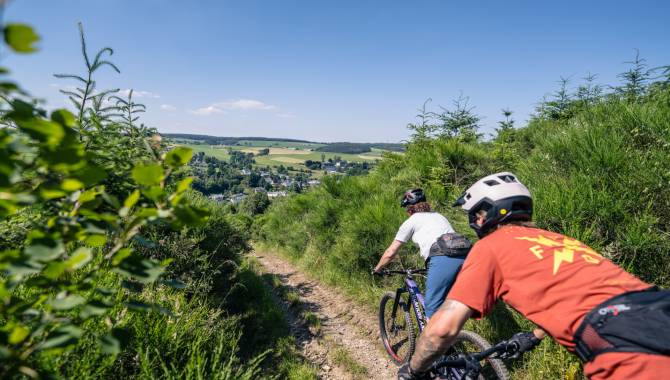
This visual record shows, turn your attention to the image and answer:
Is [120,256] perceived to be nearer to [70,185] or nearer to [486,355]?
[70,185]

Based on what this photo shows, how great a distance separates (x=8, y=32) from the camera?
679mm

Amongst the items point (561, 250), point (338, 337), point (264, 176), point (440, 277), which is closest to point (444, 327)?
point (561, 250)

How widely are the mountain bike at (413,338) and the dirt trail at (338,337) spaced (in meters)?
0.35

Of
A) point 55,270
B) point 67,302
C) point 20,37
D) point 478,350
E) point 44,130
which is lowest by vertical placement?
point 478,350

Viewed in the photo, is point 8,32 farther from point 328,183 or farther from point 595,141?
point 328,183

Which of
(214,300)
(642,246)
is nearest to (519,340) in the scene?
(642,246)

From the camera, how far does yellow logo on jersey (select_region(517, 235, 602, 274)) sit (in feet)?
6.33

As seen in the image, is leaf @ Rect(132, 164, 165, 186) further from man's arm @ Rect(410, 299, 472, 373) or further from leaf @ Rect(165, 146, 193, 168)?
man's arm @ Rect(410, 299, 472, 373)

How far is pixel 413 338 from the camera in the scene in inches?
198

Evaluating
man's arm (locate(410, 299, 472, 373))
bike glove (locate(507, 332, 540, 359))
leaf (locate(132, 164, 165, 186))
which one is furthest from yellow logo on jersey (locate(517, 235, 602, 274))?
leaf (locate(132, 164, 165, 186))

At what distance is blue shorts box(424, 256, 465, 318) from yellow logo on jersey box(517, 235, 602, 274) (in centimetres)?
215

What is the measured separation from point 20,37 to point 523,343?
3.42m

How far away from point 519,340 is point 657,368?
50.8 inches

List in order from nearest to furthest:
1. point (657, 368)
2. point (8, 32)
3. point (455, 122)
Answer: point (8, 32) < point (657, 368) < point (455, 122)
